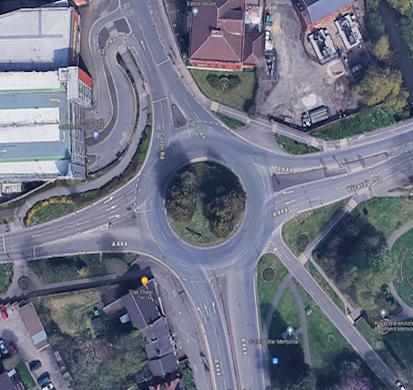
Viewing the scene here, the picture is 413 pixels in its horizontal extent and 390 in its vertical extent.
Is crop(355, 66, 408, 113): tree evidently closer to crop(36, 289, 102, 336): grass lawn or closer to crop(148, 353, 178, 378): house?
crop(148, 353, 178, 378): house

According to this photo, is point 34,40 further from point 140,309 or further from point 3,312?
point 140,309

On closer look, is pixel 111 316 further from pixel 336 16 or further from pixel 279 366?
pixel 336 16

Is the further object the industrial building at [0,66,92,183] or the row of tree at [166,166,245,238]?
the row of tree at [166,166,245,238]

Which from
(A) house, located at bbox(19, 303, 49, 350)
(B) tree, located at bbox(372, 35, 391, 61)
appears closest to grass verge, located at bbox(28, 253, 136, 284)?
(A) house, located at bbox(19, 303, 49, 350)

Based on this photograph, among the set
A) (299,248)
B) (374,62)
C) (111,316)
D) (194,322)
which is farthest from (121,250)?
(374,62)

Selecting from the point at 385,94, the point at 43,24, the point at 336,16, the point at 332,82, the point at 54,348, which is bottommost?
the point at 54,348

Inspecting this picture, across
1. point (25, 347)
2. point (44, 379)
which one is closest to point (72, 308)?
point (25, 347)

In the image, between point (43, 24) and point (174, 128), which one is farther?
point (174, 128)
